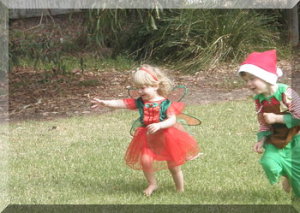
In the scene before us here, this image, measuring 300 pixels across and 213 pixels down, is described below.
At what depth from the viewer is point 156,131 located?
412cm

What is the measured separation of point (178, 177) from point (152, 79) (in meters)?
0.64

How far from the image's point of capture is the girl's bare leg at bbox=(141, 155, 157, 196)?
4.14m

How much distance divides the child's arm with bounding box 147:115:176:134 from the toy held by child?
0.52 meters

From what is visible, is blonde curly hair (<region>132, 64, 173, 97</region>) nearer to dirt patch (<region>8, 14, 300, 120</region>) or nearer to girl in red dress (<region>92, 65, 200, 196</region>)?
girl in red dress (<region>92, 65, 200, 196</region>)

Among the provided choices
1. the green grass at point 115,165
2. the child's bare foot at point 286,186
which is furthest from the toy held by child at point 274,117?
Result: the green grass at point 115,165

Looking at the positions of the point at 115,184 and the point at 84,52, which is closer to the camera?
the point at 115,184

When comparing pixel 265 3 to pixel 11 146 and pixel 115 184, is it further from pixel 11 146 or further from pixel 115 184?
pixel 115 184

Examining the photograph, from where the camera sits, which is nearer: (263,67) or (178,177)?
Result: (263,67)

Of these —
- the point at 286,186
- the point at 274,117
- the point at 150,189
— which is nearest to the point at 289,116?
the point at 274,117

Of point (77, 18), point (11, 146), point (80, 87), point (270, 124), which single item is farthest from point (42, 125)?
point (77, 18)

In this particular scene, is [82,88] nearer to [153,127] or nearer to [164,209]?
[153,127]

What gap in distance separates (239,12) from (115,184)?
6.19 meters

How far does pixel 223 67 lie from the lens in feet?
30.9

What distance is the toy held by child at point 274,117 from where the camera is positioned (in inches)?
150
